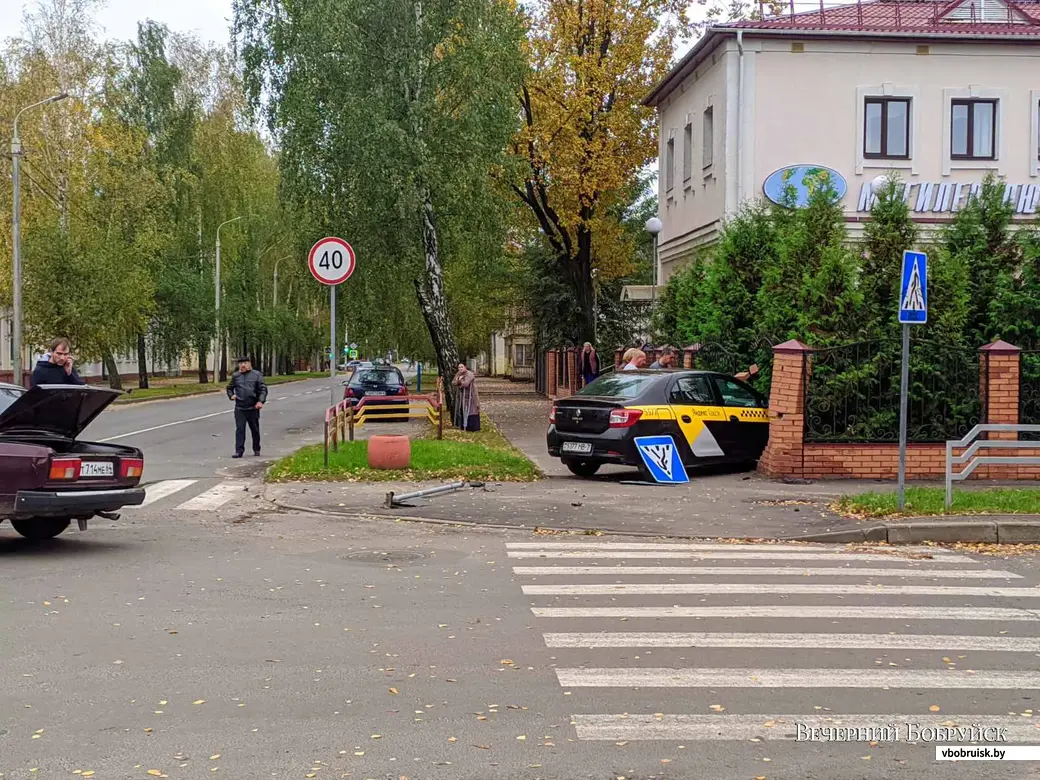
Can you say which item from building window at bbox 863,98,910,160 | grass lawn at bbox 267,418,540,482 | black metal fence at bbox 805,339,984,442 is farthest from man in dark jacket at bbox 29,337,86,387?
building window at bbox 863,98,910,160

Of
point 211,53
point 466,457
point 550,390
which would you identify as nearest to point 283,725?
point 466,457

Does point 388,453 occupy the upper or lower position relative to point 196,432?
upper

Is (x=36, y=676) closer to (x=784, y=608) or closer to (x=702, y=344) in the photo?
(x=784, y=608)

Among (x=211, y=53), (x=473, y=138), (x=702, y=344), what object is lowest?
(x=702, y=344)

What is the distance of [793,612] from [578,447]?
312 inches

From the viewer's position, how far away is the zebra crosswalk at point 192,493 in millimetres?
13367

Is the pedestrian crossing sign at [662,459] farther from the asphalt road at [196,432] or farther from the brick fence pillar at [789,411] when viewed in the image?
the asphalt road at [196,432]

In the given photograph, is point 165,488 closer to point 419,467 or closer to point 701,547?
point 419,467

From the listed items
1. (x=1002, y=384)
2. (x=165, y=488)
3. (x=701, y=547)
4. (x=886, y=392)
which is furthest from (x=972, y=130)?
(x=165, y=488)

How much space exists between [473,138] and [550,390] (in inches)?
730

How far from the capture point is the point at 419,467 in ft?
54.2

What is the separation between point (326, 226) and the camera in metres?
24.9

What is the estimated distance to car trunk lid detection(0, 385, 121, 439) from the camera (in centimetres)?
955

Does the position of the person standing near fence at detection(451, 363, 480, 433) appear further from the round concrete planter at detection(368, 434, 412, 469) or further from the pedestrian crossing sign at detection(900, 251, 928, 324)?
the pedestrian crossing sign at detection(900, 251, 928, 324)
